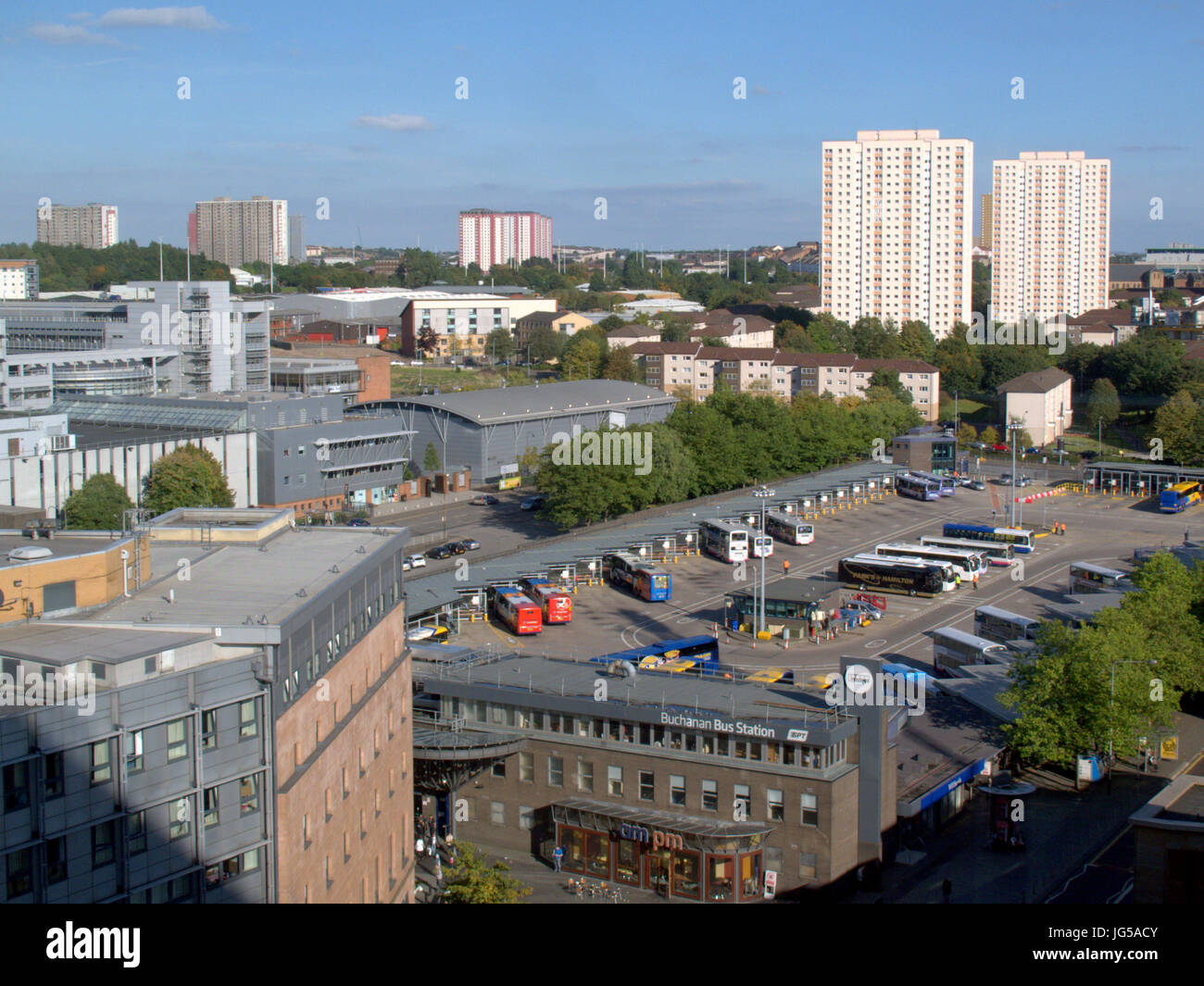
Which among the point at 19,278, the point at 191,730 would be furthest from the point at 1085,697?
the point at 19,278

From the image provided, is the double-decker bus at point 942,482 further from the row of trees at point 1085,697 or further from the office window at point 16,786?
the office window at point 16,786

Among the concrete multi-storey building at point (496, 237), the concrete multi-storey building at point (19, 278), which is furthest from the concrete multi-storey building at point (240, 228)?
Answer: the concrete multi-storey building at point (19, 278)

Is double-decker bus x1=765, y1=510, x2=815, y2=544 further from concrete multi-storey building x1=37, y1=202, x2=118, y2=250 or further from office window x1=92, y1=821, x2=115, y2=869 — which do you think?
concrete multi-storey building x1=37, y1=202, x2=118, y2=250

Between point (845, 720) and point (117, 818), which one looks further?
point (845, 720)
